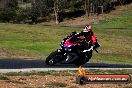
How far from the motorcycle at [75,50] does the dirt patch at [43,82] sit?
207 centimetres

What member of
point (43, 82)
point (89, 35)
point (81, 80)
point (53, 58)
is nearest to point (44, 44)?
point (53, 58)

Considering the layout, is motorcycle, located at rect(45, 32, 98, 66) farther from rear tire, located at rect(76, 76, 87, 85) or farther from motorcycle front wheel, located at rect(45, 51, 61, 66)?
rear tire, located at rect(76, 76, 87, 85)

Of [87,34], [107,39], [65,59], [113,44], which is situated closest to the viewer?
[87,34]

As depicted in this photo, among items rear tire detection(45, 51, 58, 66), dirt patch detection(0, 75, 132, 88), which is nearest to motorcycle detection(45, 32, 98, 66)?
rear tire detection(45, 51, 58, 66)

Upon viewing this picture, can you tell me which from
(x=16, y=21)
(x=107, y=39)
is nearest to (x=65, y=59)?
(x=107, y=39)

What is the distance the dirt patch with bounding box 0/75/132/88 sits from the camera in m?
14.5

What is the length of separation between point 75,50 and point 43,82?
3.83 metres

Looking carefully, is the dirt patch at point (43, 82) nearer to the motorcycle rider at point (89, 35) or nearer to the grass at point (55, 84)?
the grass at point (55, 84)

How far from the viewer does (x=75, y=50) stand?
18969mm

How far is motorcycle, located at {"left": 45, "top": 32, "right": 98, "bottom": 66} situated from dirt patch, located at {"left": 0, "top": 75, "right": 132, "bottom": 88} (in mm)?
2068

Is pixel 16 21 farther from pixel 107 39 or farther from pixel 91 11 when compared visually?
pixel 107 39

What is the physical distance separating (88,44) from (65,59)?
1.65 meters

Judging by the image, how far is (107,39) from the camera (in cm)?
4559

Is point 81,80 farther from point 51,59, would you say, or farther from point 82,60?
point 51,59
